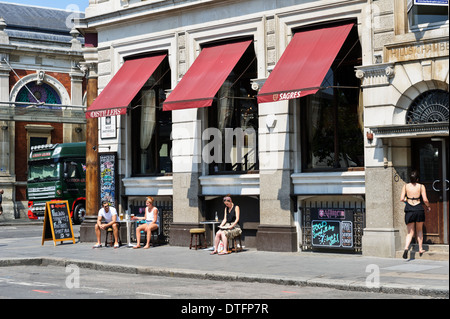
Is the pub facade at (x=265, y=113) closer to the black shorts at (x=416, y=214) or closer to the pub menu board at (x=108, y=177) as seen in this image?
the pub menu board at (x=108, y=177)

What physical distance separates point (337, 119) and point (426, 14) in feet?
10.3

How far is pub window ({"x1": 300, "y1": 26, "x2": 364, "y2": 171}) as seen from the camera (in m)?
17.4

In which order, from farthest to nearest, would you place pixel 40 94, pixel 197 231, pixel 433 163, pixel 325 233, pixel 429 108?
pixel 40 94
pixel 197 231
pixel 325 233
pixel 433 163
pixel 429 108

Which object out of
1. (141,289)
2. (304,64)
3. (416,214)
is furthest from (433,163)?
(141,289)

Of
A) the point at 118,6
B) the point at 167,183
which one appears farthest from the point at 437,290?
the point at 118,6

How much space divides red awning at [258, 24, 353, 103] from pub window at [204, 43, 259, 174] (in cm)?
178

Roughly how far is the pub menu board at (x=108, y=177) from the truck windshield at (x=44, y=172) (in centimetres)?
1322

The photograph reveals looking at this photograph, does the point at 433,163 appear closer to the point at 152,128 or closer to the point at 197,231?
the point at 197,231

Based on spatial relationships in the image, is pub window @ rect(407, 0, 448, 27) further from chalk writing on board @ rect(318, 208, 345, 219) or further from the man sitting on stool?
the man sitting on stool

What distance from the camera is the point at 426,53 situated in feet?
51.7

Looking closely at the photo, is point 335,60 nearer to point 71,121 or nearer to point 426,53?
point 426,53

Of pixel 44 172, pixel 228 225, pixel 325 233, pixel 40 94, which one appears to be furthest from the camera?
pixel 40 94

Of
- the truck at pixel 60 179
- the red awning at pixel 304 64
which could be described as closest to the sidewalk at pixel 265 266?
the red awning at pixel 304 64

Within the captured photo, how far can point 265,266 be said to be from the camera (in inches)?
603
